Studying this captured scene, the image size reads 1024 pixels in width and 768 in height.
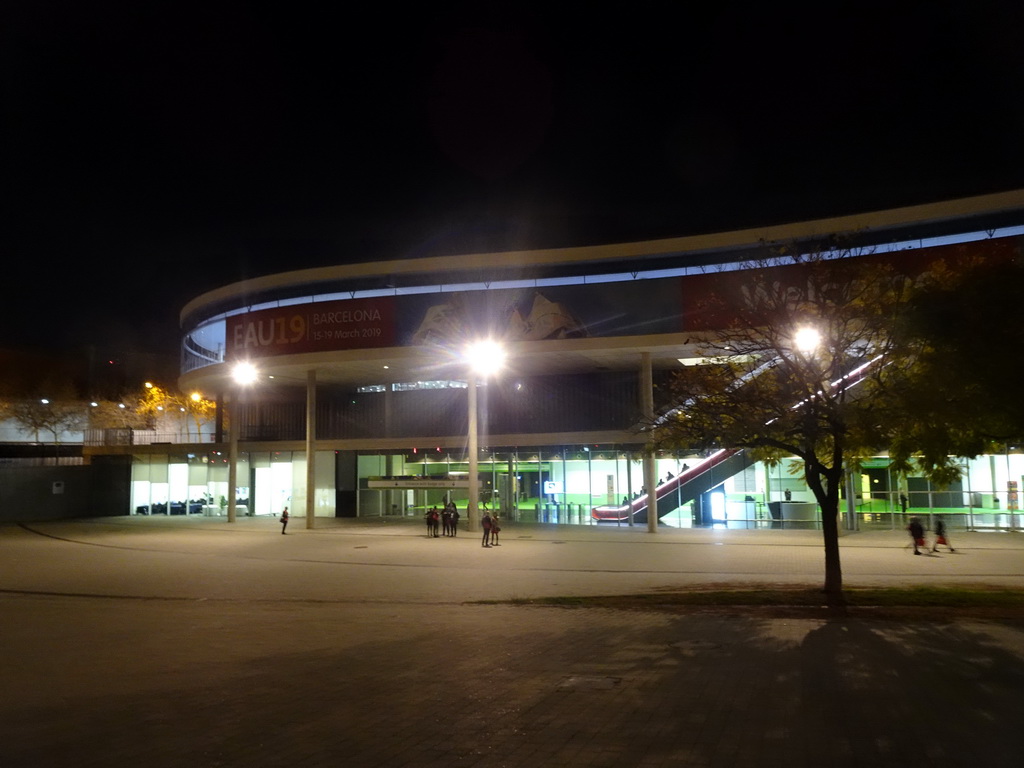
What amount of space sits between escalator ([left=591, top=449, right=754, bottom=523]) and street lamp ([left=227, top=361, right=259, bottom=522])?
18137mm

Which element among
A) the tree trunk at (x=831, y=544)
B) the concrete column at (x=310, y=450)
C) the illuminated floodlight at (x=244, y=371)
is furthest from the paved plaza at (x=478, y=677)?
the concrete column at (x=310, y=450)

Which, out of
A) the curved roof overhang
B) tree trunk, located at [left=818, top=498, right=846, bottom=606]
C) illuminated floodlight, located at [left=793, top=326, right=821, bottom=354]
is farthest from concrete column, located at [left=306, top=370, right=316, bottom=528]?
tree trunk, located at [left=818, top=498, right=846, bottom=606]

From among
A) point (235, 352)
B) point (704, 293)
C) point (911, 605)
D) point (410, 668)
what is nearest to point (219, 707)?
point (410, 668)

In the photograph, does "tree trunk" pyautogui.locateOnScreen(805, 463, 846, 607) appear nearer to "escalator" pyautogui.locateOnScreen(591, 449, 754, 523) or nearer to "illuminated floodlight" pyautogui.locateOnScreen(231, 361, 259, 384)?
"escalator" pyautogui.locateOnScreen(591, 449, 754, 523)

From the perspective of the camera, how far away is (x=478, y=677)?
9453 mm

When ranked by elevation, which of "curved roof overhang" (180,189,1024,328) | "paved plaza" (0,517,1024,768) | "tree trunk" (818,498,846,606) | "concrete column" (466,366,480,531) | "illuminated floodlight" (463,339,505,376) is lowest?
"paved plaza" (0,517,1024,768)

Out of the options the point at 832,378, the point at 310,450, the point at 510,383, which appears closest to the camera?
the point at 832,378

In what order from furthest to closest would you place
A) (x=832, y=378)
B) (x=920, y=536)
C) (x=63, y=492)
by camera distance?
(x=63, y=492) → (x=920, y=536) → (x=832, y=378)

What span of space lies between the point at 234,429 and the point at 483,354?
19.8 m

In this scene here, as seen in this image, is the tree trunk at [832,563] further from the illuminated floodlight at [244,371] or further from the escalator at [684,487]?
the illuminated floodlight at [244,371]

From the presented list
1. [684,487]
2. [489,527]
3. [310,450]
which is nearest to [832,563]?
[489,527]

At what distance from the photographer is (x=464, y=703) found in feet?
27.1

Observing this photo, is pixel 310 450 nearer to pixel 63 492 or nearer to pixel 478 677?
pixel 63 492

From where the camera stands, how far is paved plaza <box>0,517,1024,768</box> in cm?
678
